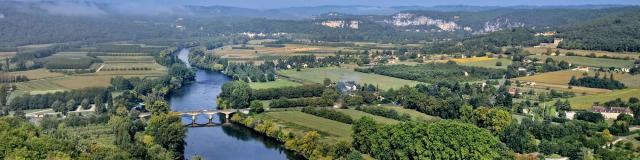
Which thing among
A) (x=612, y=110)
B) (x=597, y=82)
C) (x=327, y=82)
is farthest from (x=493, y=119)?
(x=327, y=82)

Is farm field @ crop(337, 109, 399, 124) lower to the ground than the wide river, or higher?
higher

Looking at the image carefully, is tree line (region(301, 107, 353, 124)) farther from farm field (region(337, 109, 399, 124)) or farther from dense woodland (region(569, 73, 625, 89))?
dense woodland (region(569, 73, 625, 89))

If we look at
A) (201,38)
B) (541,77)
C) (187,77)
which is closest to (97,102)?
(187,77)

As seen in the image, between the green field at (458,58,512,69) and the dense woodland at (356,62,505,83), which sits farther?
the green field at (458,58,512,69)

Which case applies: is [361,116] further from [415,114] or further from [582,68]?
[582,68]

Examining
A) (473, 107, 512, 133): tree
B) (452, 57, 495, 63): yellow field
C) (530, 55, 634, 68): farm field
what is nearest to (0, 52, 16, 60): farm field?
(452, 57, 495, 63): yellow field

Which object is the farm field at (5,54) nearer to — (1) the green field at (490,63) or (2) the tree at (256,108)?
(2) the tree at (256,108)

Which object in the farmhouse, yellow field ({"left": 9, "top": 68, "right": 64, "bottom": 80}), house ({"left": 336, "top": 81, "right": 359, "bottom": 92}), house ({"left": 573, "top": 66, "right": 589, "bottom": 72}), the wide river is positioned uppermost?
house ({"left": 573, "top": 66, "right": 589, "bottom": 72})
